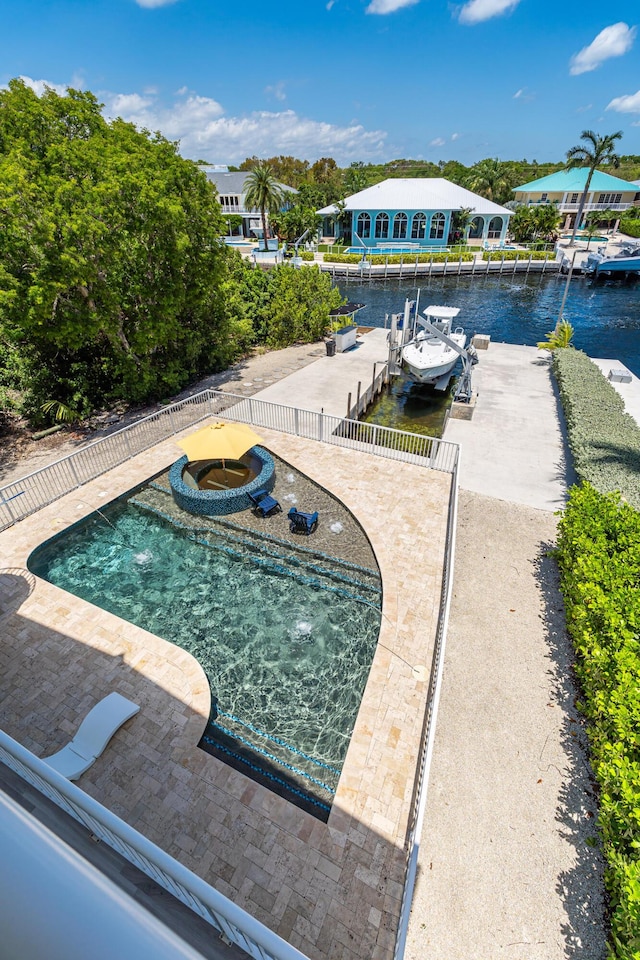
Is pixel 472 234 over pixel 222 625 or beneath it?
over

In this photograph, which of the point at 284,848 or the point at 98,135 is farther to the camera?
the point at 98,135

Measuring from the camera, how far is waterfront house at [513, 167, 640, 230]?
234ft

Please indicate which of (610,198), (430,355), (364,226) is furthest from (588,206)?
(430,355)

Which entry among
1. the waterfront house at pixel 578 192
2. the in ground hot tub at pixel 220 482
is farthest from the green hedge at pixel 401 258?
the in ground hot tub at pixel 220 482

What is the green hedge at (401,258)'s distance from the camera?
178 ft

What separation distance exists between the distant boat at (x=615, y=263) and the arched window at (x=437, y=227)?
63.6 ft

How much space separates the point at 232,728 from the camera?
7.85 metres

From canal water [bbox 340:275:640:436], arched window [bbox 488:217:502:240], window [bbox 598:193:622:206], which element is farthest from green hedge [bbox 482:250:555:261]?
window [bbox 598:193:622:206]

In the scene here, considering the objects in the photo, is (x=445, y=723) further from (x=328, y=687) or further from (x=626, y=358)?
(x=626, y=358)

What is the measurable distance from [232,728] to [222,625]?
87.6 inches

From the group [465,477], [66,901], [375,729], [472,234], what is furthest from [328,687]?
[472,234]

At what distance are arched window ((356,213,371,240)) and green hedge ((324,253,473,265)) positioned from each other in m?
8.68

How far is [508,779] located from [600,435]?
35.8 ft

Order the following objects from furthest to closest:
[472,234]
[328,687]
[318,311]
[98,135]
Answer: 1. [472,234]
2. [318,311]
3. [98,135]
4. [328,687]
